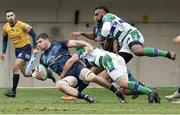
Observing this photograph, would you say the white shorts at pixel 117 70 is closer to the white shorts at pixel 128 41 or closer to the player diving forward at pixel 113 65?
the player diving forward at pixel 113 65

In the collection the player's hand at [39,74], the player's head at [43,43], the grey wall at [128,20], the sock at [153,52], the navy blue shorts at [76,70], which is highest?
the player's head at [43,43]

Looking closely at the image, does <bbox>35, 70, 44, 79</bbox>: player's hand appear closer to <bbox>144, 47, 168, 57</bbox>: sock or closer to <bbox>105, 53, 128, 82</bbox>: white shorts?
<bbox>105, 53, 128, 82</bbox>: white shorts

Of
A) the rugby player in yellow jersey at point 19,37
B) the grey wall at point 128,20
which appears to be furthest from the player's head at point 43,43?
the grey wall at point 128,20

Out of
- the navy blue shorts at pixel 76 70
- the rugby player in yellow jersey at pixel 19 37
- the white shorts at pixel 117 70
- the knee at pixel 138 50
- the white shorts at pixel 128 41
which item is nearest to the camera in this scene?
the white shorts at pixel 117 70

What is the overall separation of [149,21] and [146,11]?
325mm

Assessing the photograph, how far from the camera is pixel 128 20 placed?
22.1 meters

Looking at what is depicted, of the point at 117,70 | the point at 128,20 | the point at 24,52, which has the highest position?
the point at 117,70

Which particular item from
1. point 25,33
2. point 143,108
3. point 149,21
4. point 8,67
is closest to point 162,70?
point 149,21

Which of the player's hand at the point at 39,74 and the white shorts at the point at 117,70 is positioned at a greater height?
the white shorts at the point at 117,70

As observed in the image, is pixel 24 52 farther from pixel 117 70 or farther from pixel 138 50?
pixel 117 70

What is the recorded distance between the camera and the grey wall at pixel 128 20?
71.8 ft

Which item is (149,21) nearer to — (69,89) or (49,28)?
(49,28)

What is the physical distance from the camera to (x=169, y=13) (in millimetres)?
22219

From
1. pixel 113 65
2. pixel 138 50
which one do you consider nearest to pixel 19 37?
pixel 138 50
